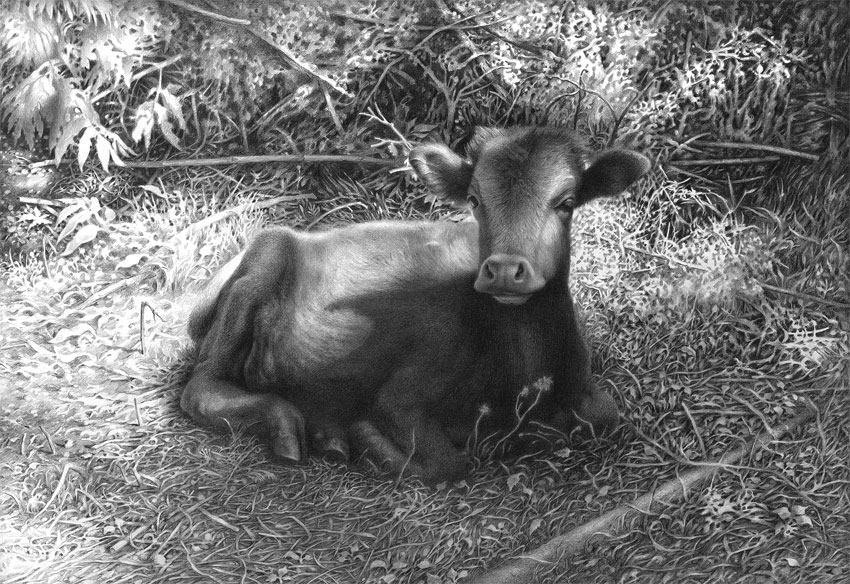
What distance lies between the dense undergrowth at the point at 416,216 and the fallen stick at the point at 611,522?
23 mm

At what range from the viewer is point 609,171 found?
2045mm

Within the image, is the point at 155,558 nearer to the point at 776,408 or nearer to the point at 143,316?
the point at 143,316

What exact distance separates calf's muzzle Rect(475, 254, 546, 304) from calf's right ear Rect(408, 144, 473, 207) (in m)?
0.22

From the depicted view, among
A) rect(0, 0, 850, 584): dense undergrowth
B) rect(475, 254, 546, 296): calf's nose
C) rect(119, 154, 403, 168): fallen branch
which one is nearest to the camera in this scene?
rect(475, 254, 546, 296): calf's nose

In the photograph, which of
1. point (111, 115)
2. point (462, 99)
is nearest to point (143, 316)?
point (111, 115)

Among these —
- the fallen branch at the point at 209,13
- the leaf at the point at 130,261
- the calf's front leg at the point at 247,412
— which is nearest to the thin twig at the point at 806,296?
the calf's front leg at the point at 247,412

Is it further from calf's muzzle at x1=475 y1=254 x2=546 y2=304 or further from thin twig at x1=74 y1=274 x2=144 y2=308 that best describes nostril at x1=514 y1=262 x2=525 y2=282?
thin twig at x1=74 y1=274 x2=144 y2=308

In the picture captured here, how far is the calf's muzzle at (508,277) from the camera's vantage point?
6.36 feet

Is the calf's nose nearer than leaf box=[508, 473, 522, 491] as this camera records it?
Yes

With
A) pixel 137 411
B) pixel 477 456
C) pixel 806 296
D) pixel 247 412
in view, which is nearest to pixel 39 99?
pixel 137 411

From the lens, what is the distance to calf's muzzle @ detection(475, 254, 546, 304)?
1938mm

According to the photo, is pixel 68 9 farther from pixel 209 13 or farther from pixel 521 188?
pixel 521 188

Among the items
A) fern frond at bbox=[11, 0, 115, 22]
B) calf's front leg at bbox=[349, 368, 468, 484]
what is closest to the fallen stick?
calf's front leg at bbox=[349, 368, 468, 484]

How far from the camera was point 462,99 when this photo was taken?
6.97ft
